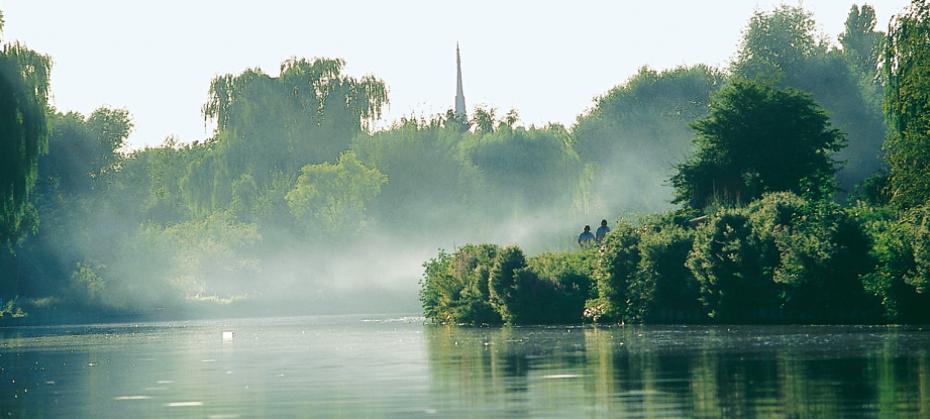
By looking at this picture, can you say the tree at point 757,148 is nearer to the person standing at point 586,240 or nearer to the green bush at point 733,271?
the person standing at point 586,240

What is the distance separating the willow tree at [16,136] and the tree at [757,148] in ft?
86.6

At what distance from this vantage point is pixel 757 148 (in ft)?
232

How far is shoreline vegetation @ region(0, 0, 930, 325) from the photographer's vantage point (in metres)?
53.6

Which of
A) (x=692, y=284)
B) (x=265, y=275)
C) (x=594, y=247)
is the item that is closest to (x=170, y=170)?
(x=265, y=275)

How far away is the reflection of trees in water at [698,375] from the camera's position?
20406 millimetres

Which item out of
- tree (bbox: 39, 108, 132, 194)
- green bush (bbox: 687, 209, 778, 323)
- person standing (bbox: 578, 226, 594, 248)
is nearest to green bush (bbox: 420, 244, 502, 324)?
person standing (bbox: 578, 226, 594, 248)

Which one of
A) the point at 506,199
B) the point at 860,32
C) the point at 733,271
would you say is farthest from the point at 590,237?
the point at 860,32

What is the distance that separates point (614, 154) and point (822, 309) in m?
96.8

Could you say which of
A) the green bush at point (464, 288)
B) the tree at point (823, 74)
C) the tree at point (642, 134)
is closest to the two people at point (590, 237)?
the green bush at point (464, 288)

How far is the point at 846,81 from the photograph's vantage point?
437ft

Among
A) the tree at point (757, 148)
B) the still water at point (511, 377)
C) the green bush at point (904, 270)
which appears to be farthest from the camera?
the tree at point (757, 148)

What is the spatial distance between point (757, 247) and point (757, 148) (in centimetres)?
1839

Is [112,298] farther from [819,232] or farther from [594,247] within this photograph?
[819,232]

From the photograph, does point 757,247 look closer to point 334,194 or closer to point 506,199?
point 334,194
